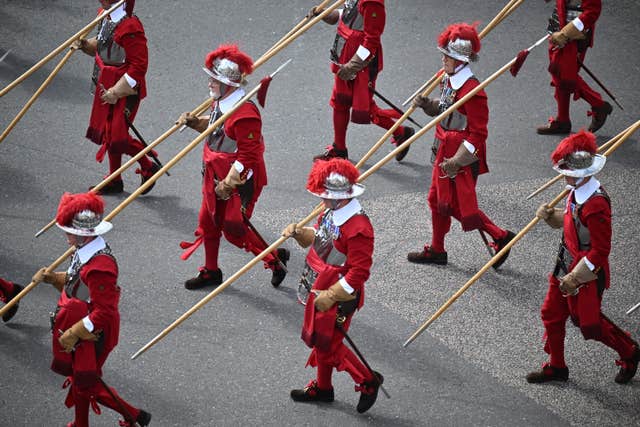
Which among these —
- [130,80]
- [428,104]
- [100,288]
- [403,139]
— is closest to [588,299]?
[428,104]

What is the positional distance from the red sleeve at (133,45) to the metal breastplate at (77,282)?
2786mm

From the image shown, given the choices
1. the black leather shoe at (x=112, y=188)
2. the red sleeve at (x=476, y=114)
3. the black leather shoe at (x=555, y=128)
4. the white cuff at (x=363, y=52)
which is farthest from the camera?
the black leather shoe at (x=555, y=128)

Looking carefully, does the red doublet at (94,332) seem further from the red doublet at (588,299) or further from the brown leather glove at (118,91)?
the brown leather glove at (118,91)

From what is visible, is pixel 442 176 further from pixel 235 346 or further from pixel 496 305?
pixel 235 346

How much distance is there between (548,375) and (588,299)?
0.64 m

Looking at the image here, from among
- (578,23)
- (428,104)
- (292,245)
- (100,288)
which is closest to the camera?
(100,288)

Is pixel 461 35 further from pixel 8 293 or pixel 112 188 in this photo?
pixel 8 293

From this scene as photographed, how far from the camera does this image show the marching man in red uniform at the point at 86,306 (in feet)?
19.7

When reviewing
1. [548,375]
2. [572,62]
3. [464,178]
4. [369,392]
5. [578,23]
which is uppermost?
[578,23]

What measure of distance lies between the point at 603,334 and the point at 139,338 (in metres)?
3.03

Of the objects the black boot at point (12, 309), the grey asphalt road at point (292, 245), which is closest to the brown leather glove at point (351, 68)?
the grey asphalt road at point (292, 245)

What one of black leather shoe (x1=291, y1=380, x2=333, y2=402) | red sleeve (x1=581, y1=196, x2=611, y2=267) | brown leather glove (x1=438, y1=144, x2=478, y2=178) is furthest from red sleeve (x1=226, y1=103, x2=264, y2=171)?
red sleeve (x1=581, y1=196, x2=611, y2=267)

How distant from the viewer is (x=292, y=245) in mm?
8656

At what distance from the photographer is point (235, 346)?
24.3 feet
